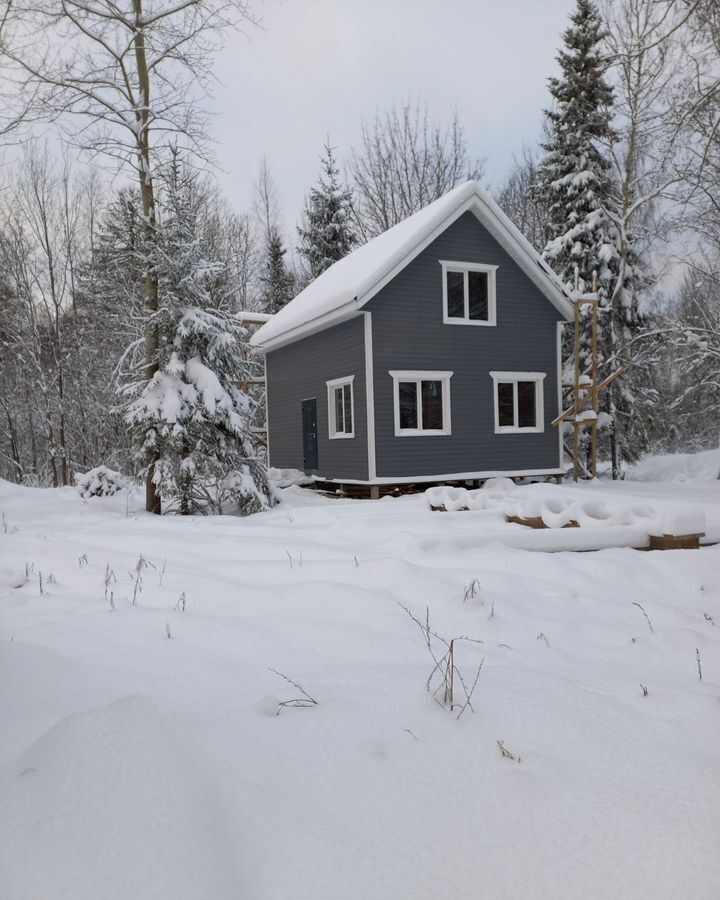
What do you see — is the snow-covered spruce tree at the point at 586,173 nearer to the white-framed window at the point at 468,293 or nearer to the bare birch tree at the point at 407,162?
the white-framed window at the point at 468,293

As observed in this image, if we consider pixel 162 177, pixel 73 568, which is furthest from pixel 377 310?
pixel 73 568

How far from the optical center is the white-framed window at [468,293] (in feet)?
48.7

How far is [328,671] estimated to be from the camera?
2732 mm

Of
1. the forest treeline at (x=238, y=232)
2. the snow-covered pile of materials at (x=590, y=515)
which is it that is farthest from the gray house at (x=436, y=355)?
the snow-covered pile of materials at (x=590, y=515)

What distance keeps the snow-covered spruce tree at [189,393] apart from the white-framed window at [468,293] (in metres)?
6.05

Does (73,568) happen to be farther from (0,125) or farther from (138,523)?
(0,125)

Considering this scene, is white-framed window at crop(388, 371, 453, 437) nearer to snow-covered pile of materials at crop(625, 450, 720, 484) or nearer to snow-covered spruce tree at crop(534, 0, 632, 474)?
snow-covered spruce tree at crop(534, 0, 632, 474)

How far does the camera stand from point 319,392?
1600 cm

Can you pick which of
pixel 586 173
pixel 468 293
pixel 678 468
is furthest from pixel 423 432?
pixel 678 468

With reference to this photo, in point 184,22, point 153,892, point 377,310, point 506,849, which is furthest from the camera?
point 377,310

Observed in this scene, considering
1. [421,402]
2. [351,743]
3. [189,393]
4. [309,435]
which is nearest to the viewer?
[351,743]

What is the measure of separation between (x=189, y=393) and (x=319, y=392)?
6085mm

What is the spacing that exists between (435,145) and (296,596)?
92.1 ft

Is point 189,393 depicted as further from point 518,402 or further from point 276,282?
point 276,282
